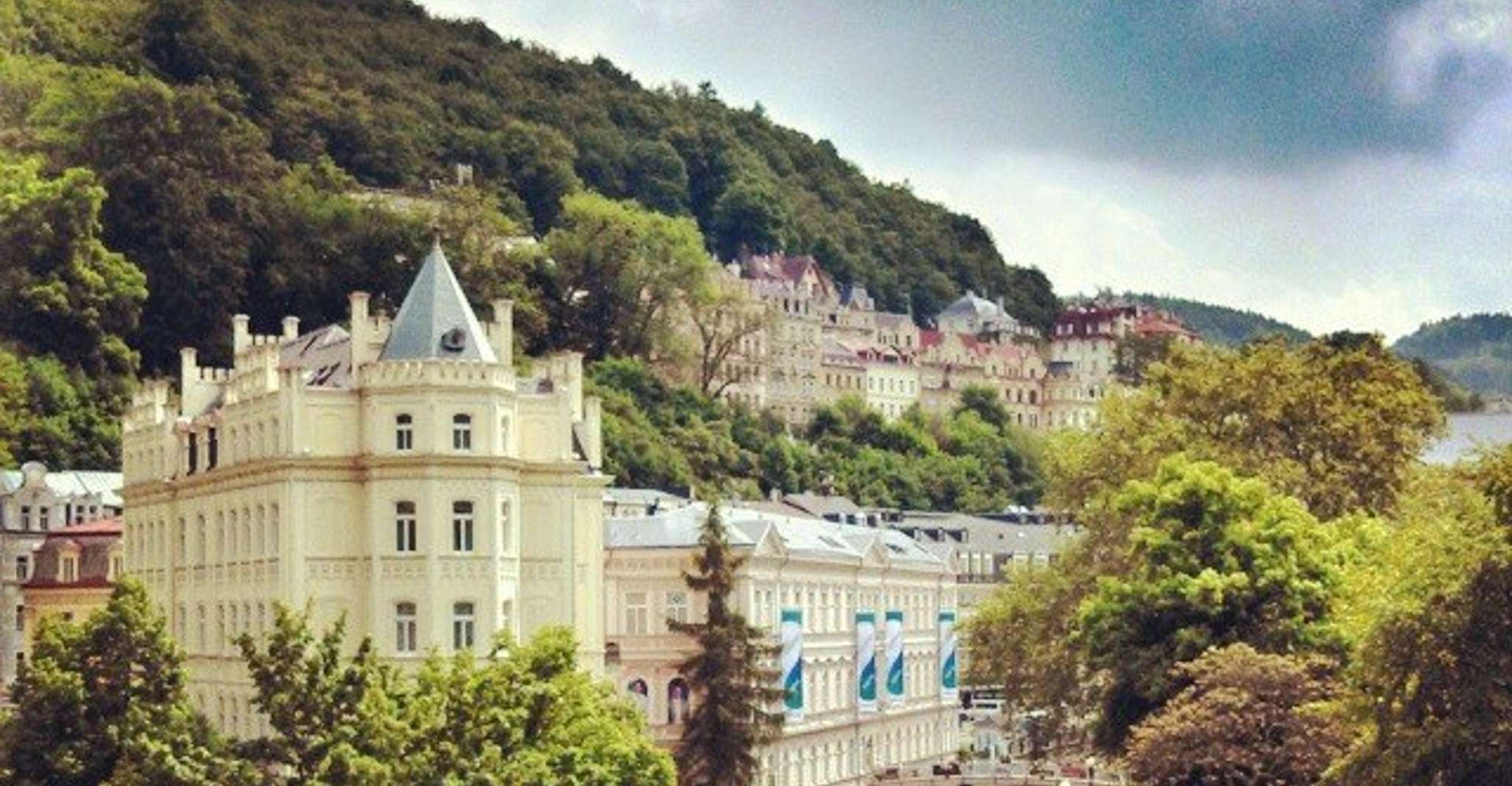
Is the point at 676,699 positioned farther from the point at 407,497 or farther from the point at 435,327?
the point at 435,327

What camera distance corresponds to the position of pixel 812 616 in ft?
356

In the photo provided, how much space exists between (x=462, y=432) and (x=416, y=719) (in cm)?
1597

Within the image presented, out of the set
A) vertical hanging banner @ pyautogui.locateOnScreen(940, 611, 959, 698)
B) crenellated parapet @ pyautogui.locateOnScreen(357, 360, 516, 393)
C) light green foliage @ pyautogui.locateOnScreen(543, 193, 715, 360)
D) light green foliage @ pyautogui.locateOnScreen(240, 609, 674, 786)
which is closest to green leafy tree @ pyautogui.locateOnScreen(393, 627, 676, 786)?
light green foliage @ pyautogui.locateOnScreen(240, 609, 674, 786)

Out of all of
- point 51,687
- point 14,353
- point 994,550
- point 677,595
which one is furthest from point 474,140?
point 51,687

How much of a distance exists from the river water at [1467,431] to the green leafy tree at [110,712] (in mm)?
47600

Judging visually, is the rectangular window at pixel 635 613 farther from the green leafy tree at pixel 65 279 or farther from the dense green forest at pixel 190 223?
the green leafy tree at pixel 65 279

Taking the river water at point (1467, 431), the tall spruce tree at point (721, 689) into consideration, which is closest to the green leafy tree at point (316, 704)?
the tall spruce tree at point (721, 689)

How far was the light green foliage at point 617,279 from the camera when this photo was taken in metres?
164

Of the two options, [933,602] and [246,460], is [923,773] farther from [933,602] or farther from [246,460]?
[246,460]

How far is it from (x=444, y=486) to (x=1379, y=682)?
83.9ft

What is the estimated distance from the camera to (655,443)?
15162 cm

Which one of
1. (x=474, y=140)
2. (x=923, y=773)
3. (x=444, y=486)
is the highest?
(x=474, y=140)

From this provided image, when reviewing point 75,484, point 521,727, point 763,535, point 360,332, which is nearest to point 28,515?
point 75,484

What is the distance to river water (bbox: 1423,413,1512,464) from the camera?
105 meters
